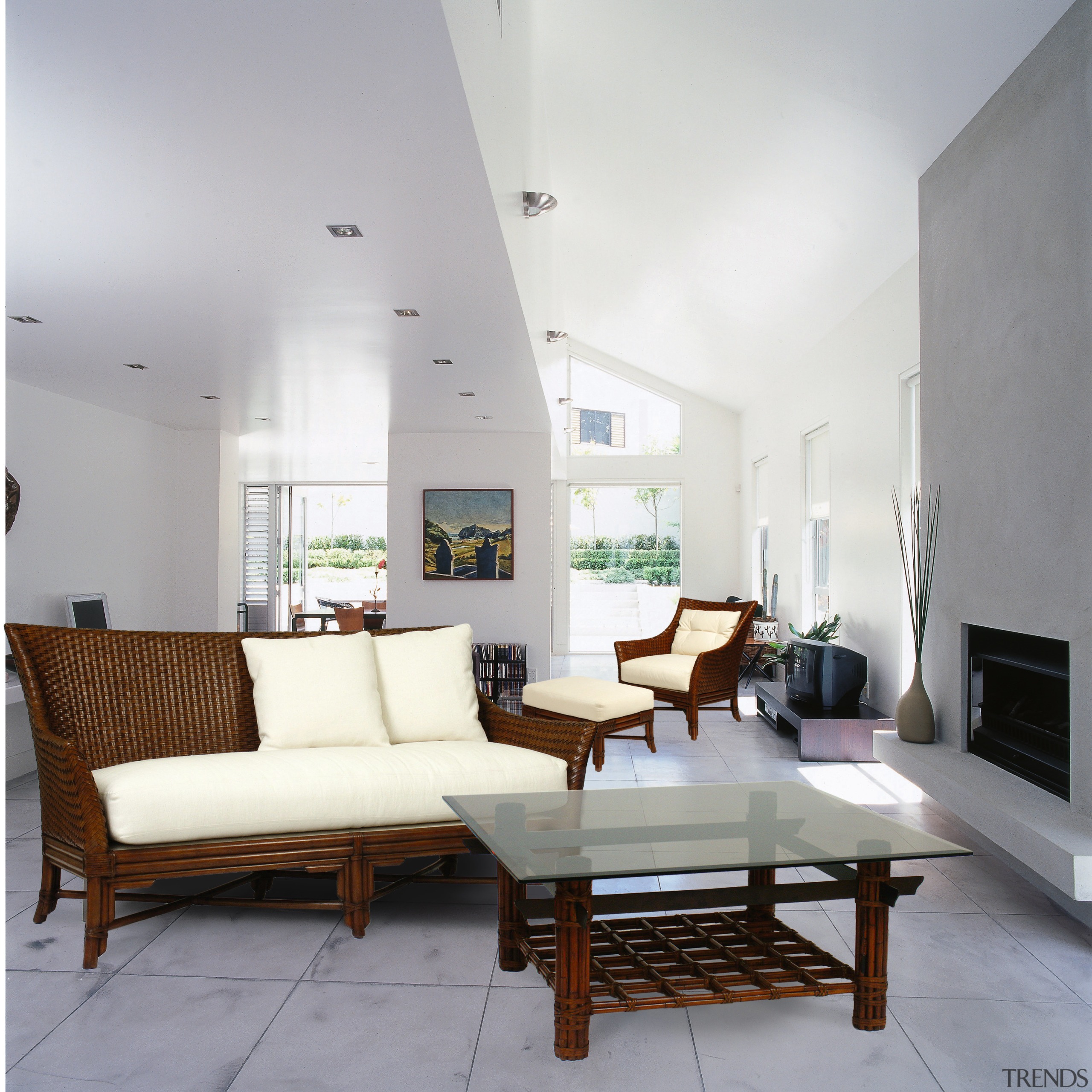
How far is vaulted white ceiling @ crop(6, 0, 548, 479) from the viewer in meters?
1.85

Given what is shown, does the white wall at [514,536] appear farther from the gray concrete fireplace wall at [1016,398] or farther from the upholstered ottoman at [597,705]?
the gray concrete fireplace wall at [1016,398]

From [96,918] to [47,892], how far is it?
398 millimetres

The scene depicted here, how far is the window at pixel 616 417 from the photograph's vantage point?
10.6 meters

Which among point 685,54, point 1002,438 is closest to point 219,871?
point 1002,438

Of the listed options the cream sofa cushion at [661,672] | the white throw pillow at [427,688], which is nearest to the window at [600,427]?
the cream sofa cushion at [661,672]

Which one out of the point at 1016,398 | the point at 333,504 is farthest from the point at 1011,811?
the point at 333,504

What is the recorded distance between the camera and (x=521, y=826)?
2.28m

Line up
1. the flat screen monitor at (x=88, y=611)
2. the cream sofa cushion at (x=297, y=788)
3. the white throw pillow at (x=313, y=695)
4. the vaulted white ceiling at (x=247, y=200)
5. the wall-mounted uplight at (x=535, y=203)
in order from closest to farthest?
the vaulted white ceiling at (x=247, y=200) → the cream sofa cushion at (x=297, y=788) → the white throw pillow at (x=313, y=695) → the wall-mounted uplight at (x=535, y=203) → the flat screen monitor at (x=88, y=611)

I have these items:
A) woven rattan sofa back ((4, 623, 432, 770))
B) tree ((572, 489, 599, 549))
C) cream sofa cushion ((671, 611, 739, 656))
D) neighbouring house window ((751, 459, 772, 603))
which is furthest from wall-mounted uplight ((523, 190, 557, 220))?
tree ((572, 489, 599, 549))

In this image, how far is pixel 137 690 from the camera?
3084 millimetres

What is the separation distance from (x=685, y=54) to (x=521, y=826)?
12.3 feet

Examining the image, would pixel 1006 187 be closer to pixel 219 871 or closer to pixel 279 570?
pixel 219 871

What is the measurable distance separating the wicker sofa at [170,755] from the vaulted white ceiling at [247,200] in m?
1.31

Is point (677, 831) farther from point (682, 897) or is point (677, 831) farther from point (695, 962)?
point (695, 962)
